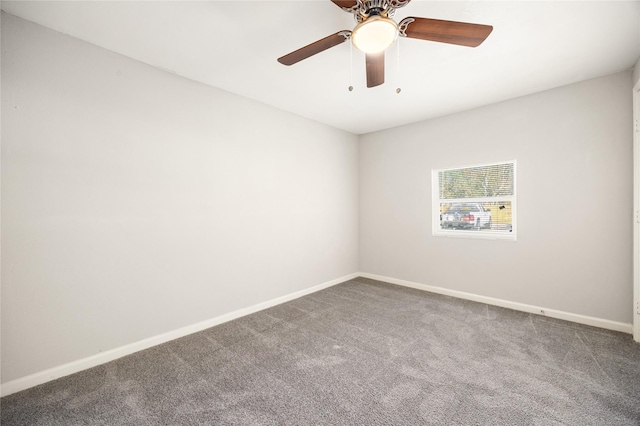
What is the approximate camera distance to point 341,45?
2215 mm

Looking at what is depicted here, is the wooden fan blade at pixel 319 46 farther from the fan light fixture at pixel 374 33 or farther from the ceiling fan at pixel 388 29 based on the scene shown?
the fan light fixture at pixel 374 33

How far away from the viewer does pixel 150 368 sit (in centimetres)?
215

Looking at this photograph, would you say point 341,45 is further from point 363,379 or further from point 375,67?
point 363,379

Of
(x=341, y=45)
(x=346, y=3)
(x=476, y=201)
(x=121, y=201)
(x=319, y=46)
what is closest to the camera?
(x=346, y=3)

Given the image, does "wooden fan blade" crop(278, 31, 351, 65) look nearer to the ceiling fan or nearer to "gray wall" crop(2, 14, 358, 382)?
the ceiling fan

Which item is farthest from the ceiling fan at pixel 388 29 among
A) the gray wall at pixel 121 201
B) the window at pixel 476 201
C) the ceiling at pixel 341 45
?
the window at pixel 476 201

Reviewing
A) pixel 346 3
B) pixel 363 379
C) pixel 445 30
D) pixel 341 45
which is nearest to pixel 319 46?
pixel 346 3

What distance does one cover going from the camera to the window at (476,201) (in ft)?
11.2

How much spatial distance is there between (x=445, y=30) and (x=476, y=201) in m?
2.70

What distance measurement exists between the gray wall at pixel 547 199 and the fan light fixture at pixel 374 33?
2.58 metres

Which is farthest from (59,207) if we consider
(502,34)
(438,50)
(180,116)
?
(502,34)

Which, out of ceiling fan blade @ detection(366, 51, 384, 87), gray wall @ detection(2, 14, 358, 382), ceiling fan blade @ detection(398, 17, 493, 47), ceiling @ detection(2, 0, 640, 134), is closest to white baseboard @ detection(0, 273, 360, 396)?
gray wall @ detection(2, 14, 358, 382)

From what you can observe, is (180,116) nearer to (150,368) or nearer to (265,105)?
(265,105)

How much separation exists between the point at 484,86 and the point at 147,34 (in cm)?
320
